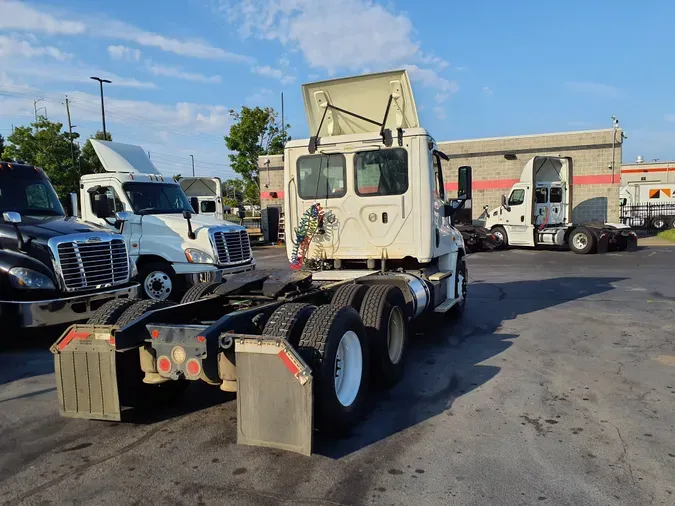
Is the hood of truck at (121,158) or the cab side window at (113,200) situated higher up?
the hood of truck at (121,158)

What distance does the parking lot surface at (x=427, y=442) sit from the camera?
3.38m

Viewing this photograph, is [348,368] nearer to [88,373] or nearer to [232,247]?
[88,373]

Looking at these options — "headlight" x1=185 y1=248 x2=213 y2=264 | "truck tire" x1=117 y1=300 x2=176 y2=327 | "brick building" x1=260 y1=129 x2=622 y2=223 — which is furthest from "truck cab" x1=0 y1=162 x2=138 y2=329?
"brick building" x1=260 y1=129 x2=622 y2=223

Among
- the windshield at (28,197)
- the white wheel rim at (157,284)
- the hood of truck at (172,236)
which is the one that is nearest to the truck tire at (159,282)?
the white wheel rim at (157,284)

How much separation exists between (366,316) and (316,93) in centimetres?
408

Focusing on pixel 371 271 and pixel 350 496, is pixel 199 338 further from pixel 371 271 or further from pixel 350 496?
pixel 371 271

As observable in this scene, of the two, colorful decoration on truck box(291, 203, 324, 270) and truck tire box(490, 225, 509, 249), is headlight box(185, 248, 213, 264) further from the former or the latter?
truck tire box(490, 225, 509, 249)

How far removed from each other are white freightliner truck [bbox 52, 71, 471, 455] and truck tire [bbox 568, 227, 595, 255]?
12.6 meters

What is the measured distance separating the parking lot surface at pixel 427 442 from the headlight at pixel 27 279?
918 mm

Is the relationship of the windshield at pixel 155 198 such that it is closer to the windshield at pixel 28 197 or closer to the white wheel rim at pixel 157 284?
the white wheel rim at pixel 157 284

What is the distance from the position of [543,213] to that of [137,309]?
63.9ft

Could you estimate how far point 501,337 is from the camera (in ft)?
24.4

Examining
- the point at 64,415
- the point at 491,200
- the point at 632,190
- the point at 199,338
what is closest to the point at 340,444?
the point at 199,338

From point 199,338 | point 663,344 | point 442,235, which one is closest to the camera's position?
point 199,338
